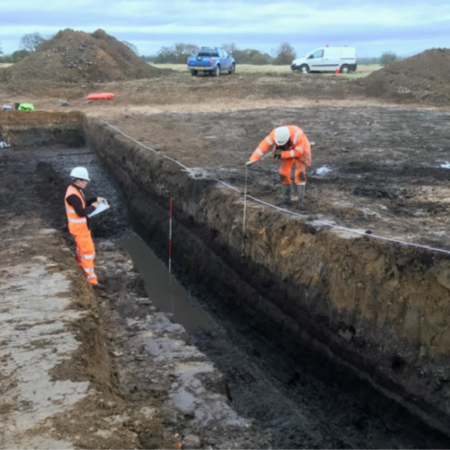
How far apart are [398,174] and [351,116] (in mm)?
7898

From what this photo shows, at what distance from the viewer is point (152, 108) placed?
20.7 m

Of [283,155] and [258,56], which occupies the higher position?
[258,56]

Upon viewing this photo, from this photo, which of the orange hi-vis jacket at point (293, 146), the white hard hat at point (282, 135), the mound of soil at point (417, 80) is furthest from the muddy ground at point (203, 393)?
the mound of soil at point (417, 80)

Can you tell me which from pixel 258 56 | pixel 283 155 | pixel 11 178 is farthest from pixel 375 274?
pixel 258 56

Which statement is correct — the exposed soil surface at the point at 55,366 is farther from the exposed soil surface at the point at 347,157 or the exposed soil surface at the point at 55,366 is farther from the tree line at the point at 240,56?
the tree line at the point at 240,56

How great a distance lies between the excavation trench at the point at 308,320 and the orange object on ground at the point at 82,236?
1022 mm

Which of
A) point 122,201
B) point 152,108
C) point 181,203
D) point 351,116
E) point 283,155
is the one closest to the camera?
point 283,155

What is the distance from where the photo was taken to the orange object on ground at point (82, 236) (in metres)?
7.17

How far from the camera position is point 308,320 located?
21.1ft

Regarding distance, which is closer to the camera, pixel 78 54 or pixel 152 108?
pixel 152 108

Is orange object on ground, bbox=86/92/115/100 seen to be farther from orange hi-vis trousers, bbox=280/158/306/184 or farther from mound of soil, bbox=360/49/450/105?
orange hi-vis trousers, bbox=280/158/306/184

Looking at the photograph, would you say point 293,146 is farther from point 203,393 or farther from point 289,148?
point 203,393

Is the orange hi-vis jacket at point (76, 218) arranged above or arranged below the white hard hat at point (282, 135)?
below

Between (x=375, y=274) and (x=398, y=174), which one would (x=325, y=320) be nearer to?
(x=375, y=274)
